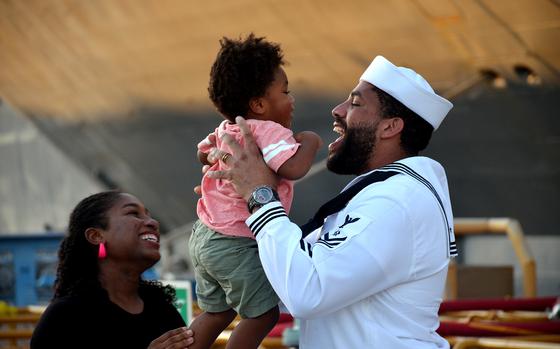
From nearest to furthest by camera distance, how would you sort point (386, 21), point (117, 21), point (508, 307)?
point (508, 307), point (386, 21), point (117, 21)

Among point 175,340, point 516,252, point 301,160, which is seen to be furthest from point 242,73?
point 516,252

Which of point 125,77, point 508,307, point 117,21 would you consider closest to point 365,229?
point 508,307

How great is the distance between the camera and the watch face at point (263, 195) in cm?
300

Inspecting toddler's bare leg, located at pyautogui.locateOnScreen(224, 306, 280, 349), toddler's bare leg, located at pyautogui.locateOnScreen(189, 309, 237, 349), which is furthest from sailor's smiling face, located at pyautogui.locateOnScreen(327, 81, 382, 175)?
toddler's bare leg, located at pyautogui.locateOnScreen(189, 309, 237, 349)

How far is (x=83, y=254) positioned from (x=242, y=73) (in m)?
0.90

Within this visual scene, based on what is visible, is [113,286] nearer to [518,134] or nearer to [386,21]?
[386,21]

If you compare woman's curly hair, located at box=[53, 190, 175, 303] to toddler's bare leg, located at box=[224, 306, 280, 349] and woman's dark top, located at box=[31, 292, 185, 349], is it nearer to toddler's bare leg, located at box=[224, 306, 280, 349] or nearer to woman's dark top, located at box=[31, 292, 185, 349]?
woman's dark top, located at box=[31, 292, 185, 349]

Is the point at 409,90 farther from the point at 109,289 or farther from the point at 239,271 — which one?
the point at 109,289

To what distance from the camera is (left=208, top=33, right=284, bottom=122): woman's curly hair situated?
3.32 m

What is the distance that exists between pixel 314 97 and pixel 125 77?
2.93m

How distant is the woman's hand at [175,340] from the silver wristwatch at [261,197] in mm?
595

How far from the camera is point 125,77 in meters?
12.9

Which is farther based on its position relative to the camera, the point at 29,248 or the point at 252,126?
the point at 29,248

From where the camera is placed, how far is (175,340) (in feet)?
11.1
